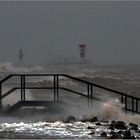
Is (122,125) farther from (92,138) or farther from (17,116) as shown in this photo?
(17,116)

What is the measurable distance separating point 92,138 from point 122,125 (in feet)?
7.86

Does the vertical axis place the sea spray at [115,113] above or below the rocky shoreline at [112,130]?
above

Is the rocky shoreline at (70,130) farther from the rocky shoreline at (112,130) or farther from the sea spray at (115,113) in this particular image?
the sea spray at (115,113)

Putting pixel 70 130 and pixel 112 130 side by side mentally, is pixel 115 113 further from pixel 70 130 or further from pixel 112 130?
pixel 70 130

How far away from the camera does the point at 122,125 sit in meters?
17.0

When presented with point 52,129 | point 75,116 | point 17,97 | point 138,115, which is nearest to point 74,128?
point 52,129

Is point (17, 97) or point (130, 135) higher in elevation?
point (17, 97)

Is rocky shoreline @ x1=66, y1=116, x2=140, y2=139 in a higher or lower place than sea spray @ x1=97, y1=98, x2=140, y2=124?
lower

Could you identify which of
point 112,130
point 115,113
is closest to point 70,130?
point 112,130

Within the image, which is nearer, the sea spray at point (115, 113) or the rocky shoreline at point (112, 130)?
the rocky shoreline at point (112, 130)

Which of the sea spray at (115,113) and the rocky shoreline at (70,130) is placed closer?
the rocky shoreline at (70,130)

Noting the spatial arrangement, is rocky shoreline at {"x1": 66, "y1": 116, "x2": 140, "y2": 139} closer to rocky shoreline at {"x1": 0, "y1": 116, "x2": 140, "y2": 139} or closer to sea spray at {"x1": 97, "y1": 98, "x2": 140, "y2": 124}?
rocky shoreline at {"x1": 0, "y1": 116, "x2": 140, "y2": 139}

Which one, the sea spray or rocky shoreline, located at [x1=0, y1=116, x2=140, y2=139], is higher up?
the sea spray

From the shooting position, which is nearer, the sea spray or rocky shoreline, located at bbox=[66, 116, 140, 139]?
rocky shoreline, located at bbox=[66, 116, 140, 139]
